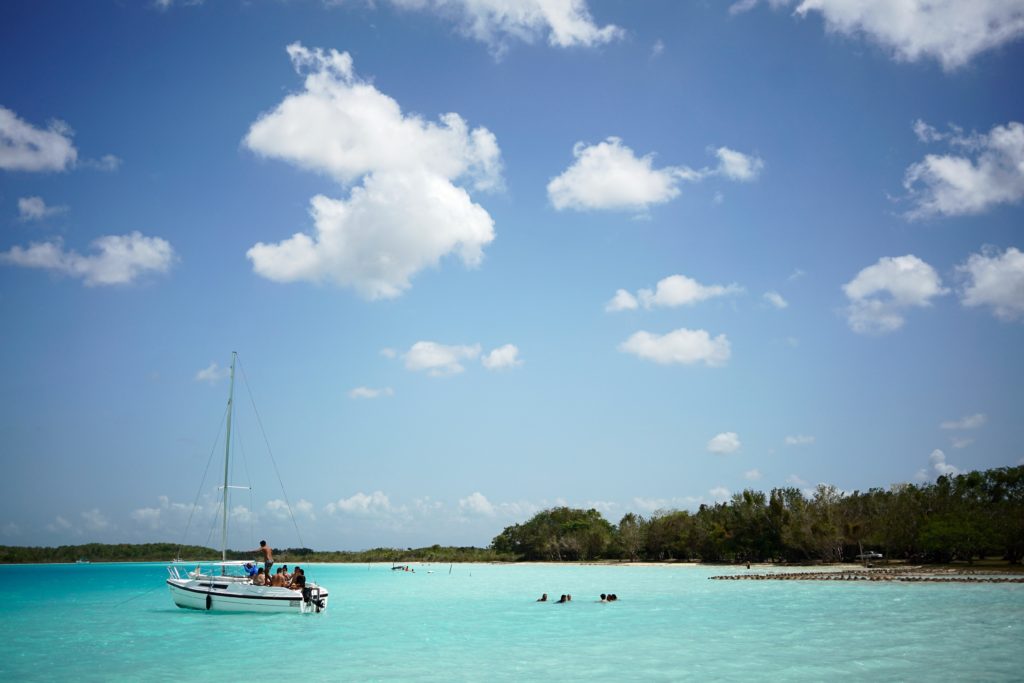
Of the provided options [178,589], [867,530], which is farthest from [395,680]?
[867,530]

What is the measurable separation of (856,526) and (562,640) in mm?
60711

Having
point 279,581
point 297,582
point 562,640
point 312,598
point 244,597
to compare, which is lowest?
point 562,640

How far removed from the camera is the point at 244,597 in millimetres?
35781

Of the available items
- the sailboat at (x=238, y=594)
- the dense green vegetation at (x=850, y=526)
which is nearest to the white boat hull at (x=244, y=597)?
the sailboat at (x=238, y=594)

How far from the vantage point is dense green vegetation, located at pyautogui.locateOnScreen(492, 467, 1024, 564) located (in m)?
65.5

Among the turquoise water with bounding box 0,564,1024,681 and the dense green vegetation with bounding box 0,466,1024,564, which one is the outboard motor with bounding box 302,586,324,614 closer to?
the turquoise water with bounding box 0,564,1024,681

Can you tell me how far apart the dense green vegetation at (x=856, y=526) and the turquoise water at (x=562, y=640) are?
20.5m

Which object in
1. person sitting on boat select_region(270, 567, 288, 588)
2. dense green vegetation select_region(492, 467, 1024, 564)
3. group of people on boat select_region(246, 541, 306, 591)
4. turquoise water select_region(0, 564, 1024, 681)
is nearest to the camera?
turquoise water select_region(0, 564, 1024, 681)

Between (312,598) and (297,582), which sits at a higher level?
(297,582)

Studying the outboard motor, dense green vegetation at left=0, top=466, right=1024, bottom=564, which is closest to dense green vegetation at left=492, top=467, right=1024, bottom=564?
dense green vegetation at left=0, top=466, right=1024, bottom=564

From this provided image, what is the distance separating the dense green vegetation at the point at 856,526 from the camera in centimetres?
6550

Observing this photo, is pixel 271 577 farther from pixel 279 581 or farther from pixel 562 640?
pixel 562 640

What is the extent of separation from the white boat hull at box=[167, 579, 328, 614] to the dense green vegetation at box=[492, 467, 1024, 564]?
56.2 m

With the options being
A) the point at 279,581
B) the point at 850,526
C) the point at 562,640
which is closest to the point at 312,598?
the point at 279,581
